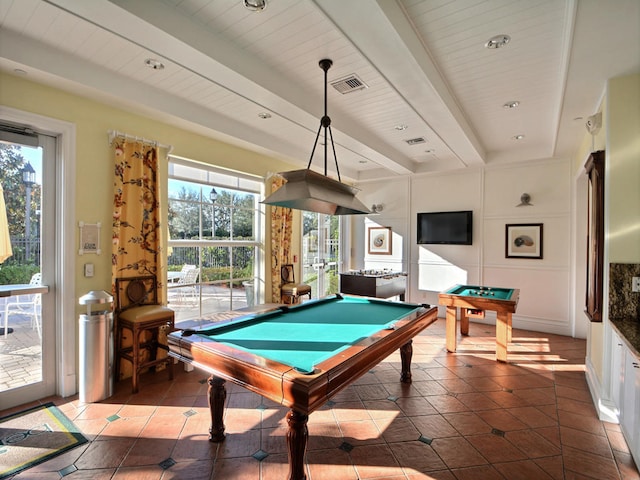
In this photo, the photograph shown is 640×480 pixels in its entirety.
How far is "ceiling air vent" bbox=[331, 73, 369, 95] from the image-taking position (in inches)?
117

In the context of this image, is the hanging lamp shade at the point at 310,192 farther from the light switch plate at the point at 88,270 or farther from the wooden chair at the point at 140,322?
the light switch plate at the point at 88,270

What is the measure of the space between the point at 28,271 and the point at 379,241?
563cm

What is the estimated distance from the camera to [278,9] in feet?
6.91

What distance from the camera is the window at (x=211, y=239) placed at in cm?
400

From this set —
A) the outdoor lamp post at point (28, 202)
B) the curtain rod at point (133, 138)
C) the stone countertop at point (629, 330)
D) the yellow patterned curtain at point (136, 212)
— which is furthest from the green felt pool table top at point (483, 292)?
the outdoor lamp post at point (28, 202)

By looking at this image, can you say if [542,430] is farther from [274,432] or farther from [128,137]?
[128,137]

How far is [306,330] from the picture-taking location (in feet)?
8.11

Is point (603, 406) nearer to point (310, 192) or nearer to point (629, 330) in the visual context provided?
point (629, 330)

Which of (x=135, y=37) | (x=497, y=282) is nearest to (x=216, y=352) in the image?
(x=135, y=37)

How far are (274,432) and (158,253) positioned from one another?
226cm

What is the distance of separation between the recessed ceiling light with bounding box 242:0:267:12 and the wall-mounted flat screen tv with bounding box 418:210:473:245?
16.5ft

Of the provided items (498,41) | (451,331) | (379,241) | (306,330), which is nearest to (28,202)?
(306,330)

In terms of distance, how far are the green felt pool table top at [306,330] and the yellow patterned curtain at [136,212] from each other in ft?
5.29

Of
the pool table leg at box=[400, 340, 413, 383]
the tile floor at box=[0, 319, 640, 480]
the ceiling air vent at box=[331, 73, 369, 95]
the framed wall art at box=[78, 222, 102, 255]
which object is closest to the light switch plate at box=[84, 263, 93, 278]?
the framed wall art at box=[78, 222, 102, 255]
